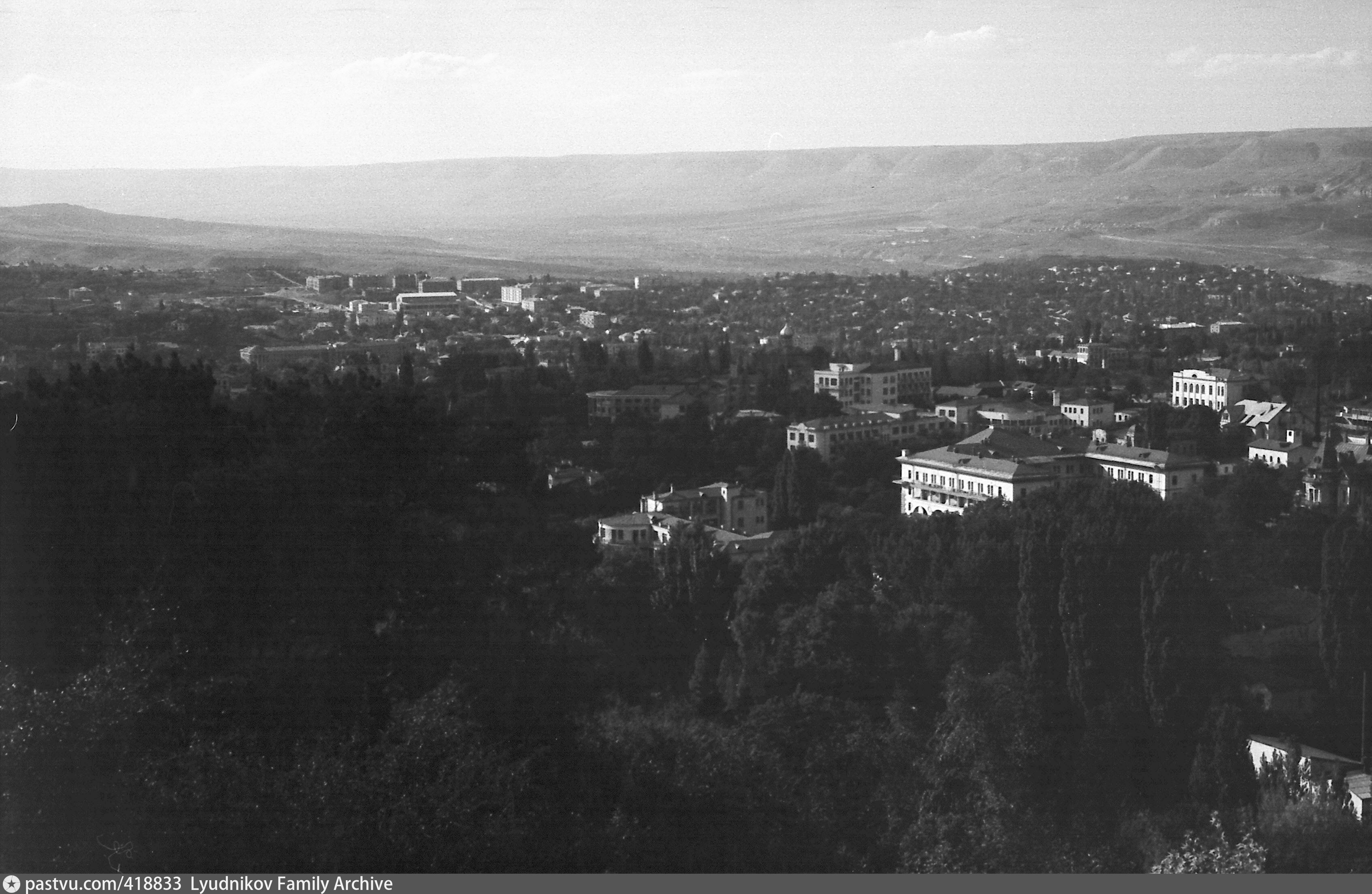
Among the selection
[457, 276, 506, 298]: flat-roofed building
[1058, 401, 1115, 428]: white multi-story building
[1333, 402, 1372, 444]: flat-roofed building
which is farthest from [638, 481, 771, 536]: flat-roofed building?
[457, 276, 506, 298]: flat-roofed building

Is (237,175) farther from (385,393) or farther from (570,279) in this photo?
(385,393)

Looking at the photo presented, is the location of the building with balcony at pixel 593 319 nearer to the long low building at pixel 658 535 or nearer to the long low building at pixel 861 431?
the long low building at pixel 861 431

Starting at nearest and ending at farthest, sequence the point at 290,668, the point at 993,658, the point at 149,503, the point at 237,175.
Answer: the point at 290,668, the point at 149,503, the point at 993,658, the point at 237,175

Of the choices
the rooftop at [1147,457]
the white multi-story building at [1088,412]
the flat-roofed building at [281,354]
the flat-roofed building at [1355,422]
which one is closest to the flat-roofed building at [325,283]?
the flat-roofed building at [281,354]

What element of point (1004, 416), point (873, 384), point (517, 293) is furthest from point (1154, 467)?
point (517, 293)

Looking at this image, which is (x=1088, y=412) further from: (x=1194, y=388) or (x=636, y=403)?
(x=636, y=403)

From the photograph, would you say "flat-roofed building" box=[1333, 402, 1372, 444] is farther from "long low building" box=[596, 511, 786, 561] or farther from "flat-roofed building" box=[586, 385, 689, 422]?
"flat-roofed building" box=[586, 385, 689, 422]

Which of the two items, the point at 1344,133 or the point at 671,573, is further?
the point at 1344,133

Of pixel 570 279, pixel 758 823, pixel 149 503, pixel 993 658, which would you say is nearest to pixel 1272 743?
pixel 993 658
